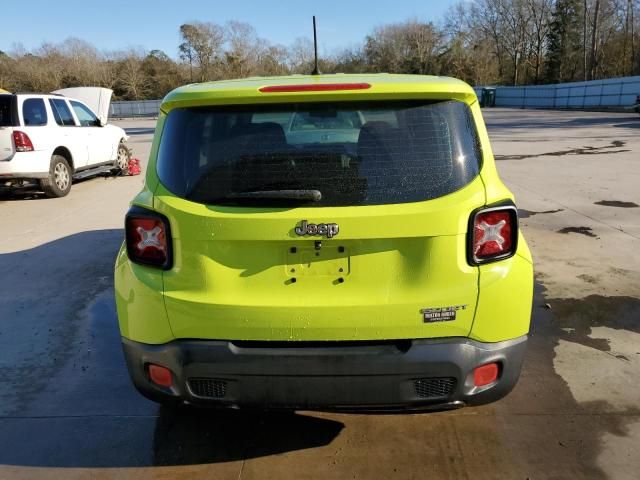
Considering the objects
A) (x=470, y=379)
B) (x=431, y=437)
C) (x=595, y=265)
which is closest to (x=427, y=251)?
(x=470, y=379)

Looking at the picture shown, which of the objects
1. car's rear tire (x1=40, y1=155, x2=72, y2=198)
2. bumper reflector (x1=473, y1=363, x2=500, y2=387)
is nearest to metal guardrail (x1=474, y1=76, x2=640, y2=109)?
car's rear tire (x1=40, y1=155, x2=72, y2=198)

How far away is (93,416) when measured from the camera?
311 cm

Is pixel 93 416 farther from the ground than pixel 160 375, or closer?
closer

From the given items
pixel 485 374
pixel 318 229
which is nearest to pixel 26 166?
pixel 318 229

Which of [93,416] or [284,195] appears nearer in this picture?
[284,195]

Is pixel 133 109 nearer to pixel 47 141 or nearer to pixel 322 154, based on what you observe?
pixel 47 141

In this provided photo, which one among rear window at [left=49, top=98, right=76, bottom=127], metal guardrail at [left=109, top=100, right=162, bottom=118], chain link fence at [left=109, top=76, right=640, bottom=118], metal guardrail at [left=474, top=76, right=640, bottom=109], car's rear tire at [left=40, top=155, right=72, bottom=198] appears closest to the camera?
car's rear tire at [left=40, top=155, right=72, bottom=198]

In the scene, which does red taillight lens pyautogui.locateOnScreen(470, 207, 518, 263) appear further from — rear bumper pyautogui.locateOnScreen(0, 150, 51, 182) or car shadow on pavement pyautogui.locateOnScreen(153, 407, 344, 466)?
rear bumper pyautogui.locateOnScreen(0, 150, 51, 182)

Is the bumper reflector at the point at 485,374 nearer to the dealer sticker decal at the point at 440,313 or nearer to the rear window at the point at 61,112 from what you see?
the dealer sticker decal at the point at 440,313

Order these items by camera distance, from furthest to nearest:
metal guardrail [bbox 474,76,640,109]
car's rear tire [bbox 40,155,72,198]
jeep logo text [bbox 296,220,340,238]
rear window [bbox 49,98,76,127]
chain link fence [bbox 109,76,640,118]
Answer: chain link fence [bbox 109,76,640,118] < metal guardrail [bbox 474,76,640,109] < rear window [bbox 49,98,76,127] < car's rear tire [bbox 40,155,72,198] < jeep logo text [bbox 296,220,340,238]

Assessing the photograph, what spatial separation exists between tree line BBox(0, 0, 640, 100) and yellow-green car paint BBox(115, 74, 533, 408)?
69.3 m

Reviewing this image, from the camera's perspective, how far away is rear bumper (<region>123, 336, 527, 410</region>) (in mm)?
2244

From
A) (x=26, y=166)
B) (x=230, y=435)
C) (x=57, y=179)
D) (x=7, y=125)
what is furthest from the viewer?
(x=57, y=179)

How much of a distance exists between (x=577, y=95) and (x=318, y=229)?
177 feet
